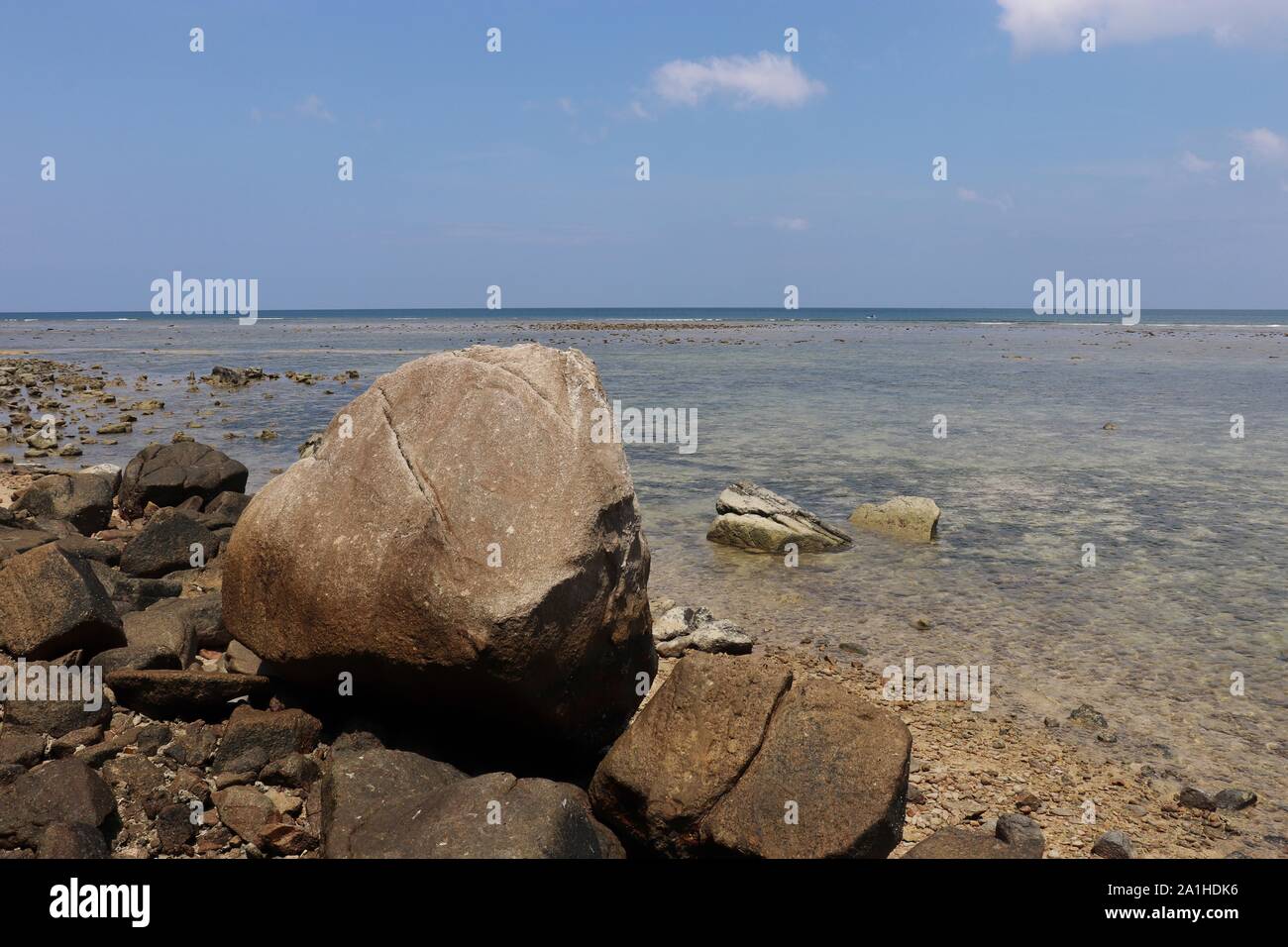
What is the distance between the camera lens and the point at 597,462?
7.05 meters

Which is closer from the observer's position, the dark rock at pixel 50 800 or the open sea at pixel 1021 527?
the dark rock at pixel 50 800

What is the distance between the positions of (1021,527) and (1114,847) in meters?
10.00

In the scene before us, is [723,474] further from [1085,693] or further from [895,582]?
[1085,693]

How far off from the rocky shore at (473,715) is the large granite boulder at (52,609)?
0.02 metres

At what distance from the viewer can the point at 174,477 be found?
15.3 meters

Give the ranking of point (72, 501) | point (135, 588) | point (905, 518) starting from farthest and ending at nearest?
point (905, 518), point (72, 501), point (135, 588)

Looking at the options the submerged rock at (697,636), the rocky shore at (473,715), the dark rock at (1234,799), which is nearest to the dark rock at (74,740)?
the rocky shore at (473,715)

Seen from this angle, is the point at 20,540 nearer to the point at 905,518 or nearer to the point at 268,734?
the point at 268,734

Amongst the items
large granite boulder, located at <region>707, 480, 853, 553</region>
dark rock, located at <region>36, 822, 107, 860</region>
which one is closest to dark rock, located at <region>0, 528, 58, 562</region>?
dark rock, located at <region>36, 822, 107, 860</region>

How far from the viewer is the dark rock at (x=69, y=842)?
543 cm

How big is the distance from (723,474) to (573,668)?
14.2 meters

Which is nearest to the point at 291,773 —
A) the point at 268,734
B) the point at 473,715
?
the point at 268,734

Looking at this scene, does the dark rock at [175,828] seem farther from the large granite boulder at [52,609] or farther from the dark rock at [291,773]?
the large granite boulder at [52,609]
